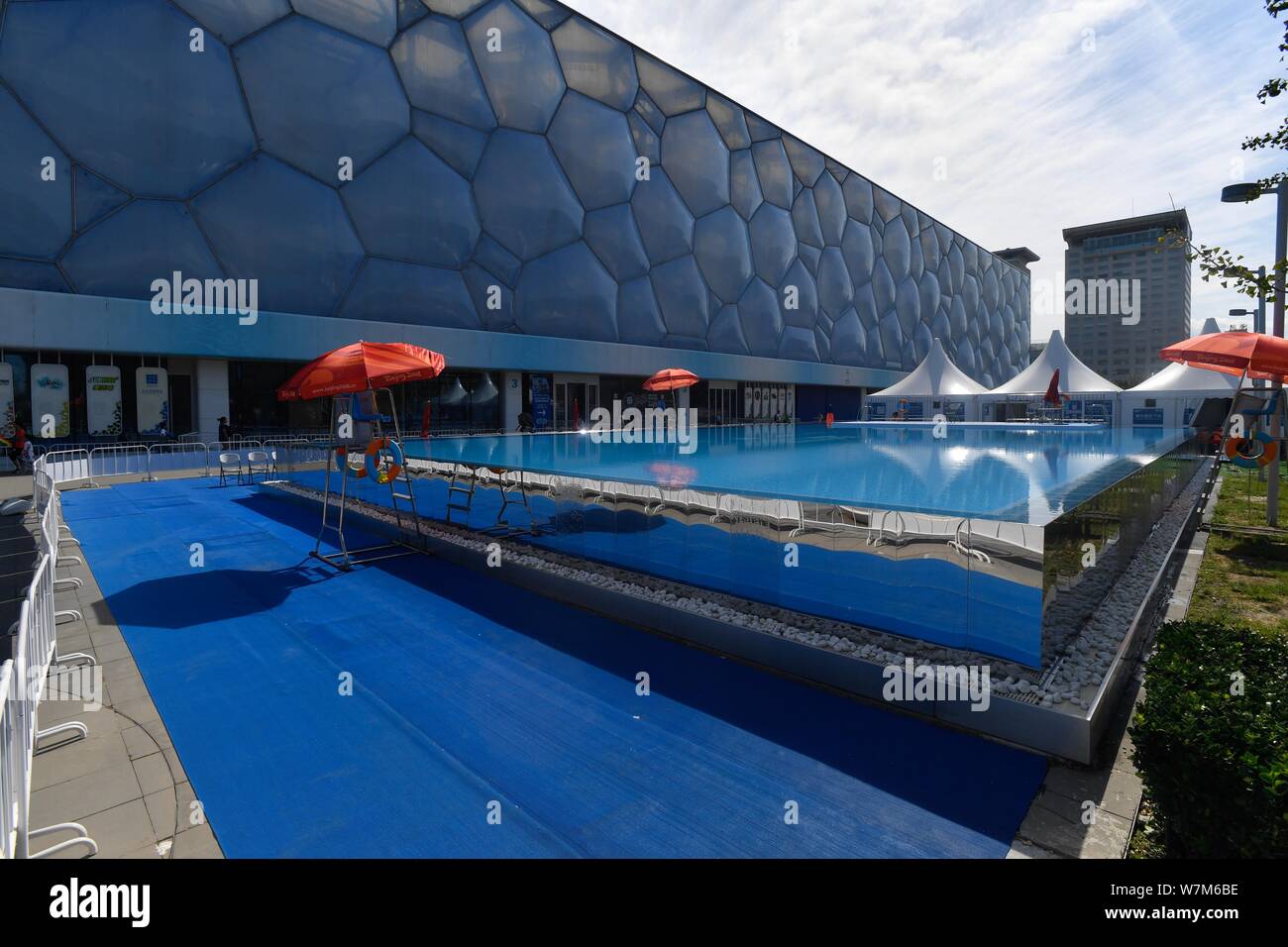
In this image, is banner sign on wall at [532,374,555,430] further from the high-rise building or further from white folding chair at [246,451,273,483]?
the high-rise building

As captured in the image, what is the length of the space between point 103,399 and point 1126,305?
11476 centimetres

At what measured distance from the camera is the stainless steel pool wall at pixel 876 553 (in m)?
4.55

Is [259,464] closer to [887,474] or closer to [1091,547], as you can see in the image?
[887,474]

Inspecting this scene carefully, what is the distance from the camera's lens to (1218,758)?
261 cm

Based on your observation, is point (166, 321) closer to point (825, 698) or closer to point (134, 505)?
point (134, 505)

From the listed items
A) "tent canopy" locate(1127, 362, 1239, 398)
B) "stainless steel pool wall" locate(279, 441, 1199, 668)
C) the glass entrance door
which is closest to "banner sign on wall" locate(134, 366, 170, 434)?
the glass entrance door

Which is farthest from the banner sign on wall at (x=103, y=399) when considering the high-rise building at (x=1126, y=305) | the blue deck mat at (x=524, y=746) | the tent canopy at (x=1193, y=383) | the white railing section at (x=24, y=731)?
the high-rise building at (x=1126, y=305)

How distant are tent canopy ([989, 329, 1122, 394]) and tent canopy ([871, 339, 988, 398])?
2875mm

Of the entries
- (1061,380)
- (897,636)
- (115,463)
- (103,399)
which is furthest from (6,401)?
(1061,380)

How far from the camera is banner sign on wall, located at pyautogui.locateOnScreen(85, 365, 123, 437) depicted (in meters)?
19.1

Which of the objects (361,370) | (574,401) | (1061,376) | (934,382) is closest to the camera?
(361,370)

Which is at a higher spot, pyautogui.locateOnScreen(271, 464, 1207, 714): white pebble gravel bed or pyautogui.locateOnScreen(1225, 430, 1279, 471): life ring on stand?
pyautogui.locateOnScreen(1225, 430, 1279, 471): life ring on stand
